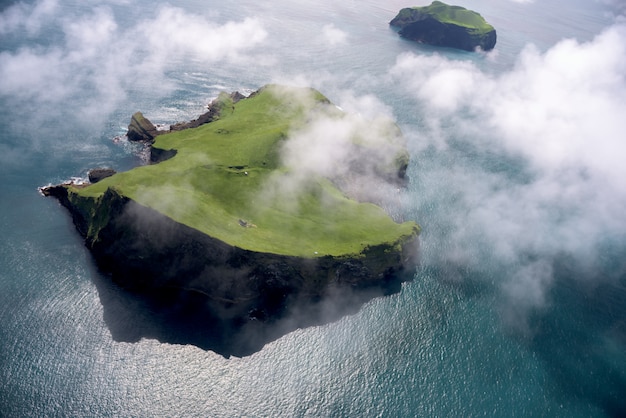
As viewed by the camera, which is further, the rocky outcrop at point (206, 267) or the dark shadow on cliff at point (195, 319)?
the rocky outcrop at point (206, 267)

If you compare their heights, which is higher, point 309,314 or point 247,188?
point 247,188

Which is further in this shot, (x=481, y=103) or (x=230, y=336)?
(x=481, y=103)

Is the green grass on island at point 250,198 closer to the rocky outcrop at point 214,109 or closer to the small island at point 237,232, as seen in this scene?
the small island at point 237,232

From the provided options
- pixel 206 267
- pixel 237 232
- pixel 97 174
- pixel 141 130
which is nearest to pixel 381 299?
pixel 237 232

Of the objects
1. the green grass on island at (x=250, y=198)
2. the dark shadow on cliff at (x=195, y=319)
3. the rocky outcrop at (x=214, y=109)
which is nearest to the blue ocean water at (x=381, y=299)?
the dark shadow on cliff at (x=195, y=319)

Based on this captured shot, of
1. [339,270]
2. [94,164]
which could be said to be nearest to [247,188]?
[339,270]

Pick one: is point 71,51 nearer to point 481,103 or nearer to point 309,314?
point 309,314
